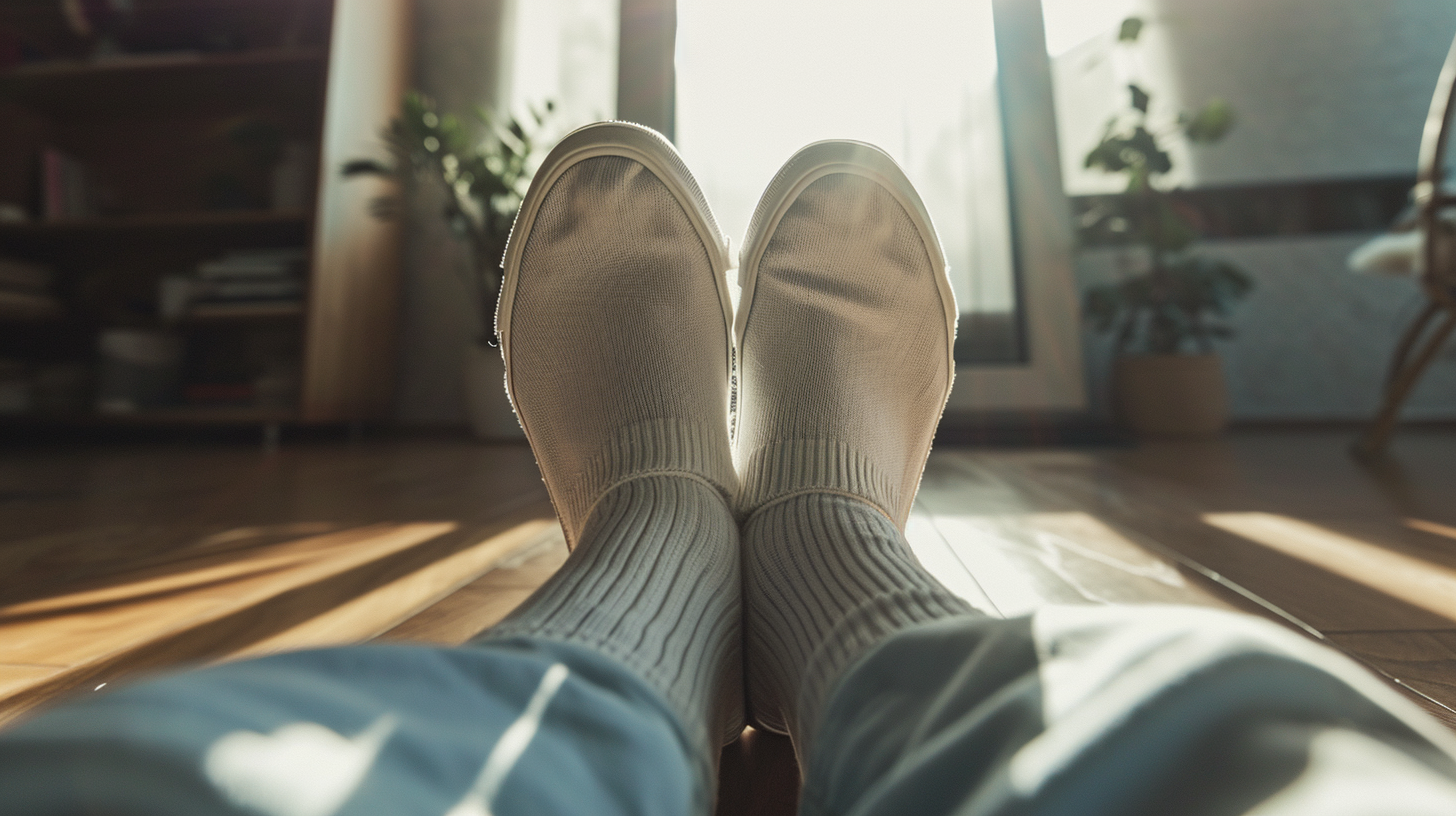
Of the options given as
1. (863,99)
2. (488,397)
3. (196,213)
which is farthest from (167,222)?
(863,99)

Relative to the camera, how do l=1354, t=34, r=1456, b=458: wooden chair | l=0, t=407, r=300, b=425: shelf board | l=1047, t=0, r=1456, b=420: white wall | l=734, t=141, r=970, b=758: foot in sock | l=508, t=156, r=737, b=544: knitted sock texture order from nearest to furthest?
l=734, t=141, r=970, b=758: foot in sock
l=508, t=156, r=737, b=544: knitted sock texture
l=1354, t=34, r=1456, b=458: wooden chair
l=0, t=407, r=300, b=425: shelf board
l=1047, t=0, r=1456, b=420: white wall

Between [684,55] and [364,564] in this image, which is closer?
[364,564]

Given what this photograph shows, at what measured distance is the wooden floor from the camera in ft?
1.42

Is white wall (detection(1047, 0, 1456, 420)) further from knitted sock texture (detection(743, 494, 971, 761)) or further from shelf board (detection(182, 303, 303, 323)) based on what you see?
shelf board (detection(182, 303, 303, 323))

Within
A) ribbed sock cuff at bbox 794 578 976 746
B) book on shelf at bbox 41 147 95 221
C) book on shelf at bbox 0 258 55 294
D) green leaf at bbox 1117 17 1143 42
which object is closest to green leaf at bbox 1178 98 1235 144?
green leaf at bbox 1117 17 1143 42

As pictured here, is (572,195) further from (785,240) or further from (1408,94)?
(1408,94)

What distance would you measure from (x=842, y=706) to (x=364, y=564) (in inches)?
19.4

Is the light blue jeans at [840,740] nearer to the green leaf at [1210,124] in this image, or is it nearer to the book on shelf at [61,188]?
the green leaf at [1210,124]

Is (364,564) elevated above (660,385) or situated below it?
below

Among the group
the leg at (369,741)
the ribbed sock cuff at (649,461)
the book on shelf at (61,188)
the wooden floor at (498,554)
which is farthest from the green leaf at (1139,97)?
the book on shelf at (61,188)

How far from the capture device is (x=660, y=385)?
0.55m

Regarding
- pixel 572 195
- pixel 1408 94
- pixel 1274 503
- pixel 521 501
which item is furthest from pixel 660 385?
pixel 1408 94

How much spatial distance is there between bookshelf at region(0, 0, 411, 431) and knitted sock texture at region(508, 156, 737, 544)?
49.1 inches

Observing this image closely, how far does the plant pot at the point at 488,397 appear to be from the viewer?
1.64 metres
